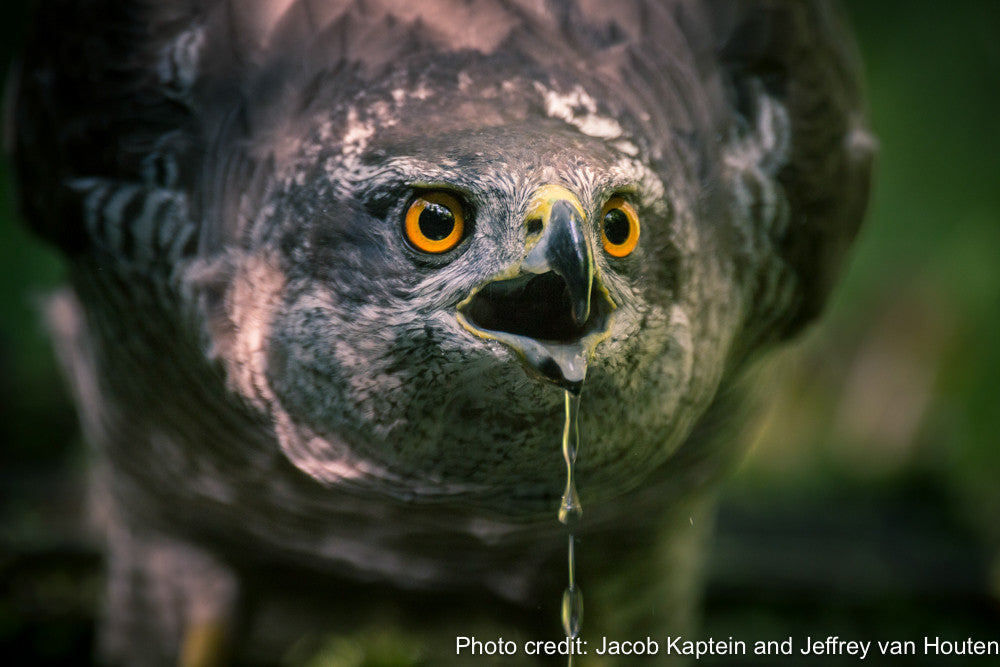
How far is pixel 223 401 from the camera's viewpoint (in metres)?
1.94

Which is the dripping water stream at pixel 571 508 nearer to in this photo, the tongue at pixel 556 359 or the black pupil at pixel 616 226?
the tongue at pixel 556 359

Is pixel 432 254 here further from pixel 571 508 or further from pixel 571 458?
pixel 571 508

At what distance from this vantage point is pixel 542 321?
4.90 ft

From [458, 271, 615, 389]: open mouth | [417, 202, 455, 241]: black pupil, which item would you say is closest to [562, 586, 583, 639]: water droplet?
[458, 271, 615, 389]: open mouth

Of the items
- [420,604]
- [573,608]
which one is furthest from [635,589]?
[420,604]

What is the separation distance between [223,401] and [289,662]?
54.2 inches

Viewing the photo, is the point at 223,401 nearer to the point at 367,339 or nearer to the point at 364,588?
the point at 367,339

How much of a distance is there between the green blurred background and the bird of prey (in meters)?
1.21

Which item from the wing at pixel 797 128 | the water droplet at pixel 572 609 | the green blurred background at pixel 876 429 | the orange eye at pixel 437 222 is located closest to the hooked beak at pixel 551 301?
the orange eye at pixel 437 222

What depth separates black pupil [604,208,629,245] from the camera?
1556 mm

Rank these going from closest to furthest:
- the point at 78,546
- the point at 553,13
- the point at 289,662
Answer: the point at 553,13, the point at 289,662, the point at 78,546

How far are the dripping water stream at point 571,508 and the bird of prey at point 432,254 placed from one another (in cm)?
2

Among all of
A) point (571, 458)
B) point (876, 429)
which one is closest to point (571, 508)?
point (571, 458)

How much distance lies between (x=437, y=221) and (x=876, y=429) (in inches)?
136
